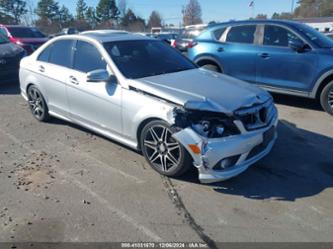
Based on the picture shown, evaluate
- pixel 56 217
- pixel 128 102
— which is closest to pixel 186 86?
pixel 128 102

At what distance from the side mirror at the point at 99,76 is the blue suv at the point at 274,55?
4013mm

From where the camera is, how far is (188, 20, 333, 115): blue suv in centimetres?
640

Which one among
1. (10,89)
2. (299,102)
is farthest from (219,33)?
(10,89)

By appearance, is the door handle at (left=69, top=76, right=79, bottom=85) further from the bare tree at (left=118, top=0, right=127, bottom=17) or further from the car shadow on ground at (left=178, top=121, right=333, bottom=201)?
the bare tree at (left=118, top=0, right=127, bottom=17)

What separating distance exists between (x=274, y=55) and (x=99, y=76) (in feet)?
13.6

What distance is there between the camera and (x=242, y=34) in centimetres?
759

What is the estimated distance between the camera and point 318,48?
640cm

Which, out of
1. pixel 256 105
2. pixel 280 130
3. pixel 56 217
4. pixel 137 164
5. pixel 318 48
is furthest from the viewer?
pixel 318 48

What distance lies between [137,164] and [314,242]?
90.0 inches

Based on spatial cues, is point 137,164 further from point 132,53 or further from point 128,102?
point 132,53

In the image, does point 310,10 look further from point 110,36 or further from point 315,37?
point 110,36

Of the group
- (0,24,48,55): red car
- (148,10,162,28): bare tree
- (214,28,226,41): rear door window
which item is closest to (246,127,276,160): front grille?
(214,28,226,41): rear door window

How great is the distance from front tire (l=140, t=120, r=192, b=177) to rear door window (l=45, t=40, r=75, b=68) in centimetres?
194

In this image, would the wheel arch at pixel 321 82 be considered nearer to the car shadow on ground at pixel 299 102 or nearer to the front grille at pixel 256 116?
the car shadow on ground at pixel 299 102
